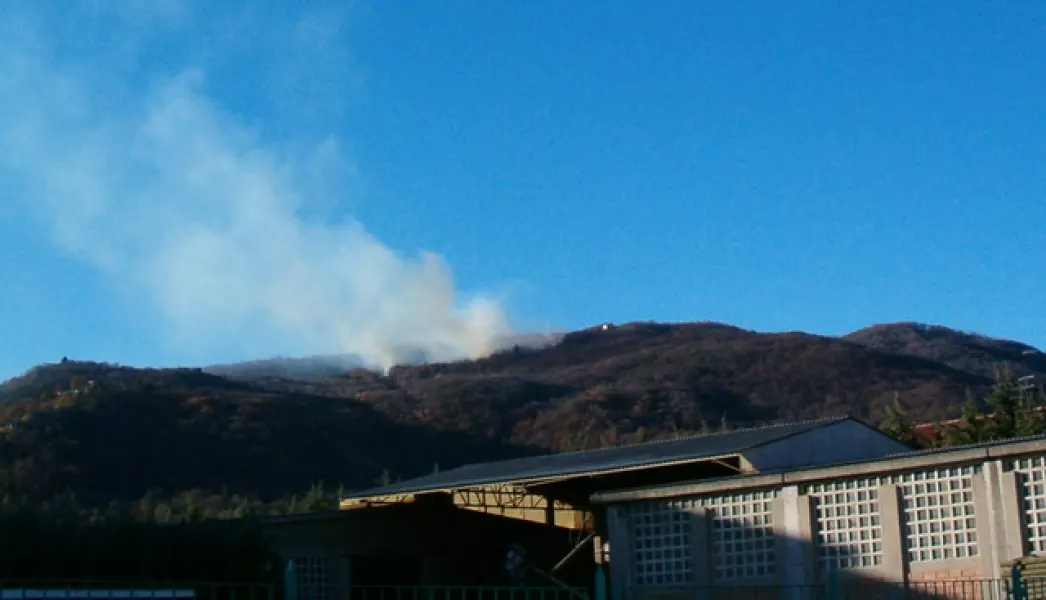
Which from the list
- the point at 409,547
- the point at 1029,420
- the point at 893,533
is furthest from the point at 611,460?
the point at 1029,420

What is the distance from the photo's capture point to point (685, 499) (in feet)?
76.3

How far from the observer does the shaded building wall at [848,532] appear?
64.3 feet

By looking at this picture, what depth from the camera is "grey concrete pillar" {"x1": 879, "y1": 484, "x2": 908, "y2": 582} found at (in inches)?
812

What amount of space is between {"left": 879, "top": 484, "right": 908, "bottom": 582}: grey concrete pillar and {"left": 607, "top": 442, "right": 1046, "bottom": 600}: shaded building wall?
2 centimetres

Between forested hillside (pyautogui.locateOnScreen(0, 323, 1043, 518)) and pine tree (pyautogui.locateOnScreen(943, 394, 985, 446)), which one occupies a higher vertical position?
forested hillside (pyautogui.locateOnScreen(0, 323, 1043, 518))

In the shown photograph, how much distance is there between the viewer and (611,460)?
29219 mm

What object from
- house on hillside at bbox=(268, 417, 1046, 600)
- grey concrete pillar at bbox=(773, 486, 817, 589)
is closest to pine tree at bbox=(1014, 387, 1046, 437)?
house on hillside at bbox=(268, 417, 1046, 600)

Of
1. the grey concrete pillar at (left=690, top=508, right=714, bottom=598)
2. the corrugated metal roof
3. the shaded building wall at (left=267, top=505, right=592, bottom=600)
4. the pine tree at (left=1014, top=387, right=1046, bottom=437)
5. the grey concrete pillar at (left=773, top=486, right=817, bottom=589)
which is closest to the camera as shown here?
the grey concrete pillar at (left=773, top=486, right=817, bottom=589)

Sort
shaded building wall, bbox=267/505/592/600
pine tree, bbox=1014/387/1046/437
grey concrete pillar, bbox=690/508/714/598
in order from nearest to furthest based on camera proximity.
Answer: grey concrete pillar, bbox=690/508/714/598 → shaded building wall, bbox=267/505/592/600 → pine tree, bbox=1014/387/1046/437

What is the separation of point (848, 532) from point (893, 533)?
0.87m

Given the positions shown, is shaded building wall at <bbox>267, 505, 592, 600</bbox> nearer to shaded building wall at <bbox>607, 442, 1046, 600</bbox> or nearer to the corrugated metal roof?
the corrugated metal roof

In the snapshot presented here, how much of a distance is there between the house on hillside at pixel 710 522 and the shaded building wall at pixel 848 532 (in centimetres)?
2

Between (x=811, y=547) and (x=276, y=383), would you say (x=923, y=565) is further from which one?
(x=276, y=383)

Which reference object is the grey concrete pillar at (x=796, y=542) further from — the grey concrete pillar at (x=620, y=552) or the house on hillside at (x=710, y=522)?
the grey concrete pillar at (x=620, y=552)
